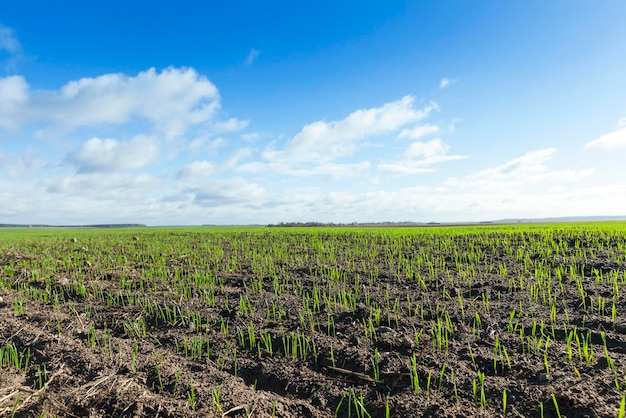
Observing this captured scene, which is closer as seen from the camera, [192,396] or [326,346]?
[192,396]

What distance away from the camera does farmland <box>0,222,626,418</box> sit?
234cm

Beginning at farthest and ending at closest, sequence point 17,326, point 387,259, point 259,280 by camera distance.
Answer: point 387,259 → point 259,280 → point 17,326

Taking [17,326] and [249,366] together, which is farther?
[17,326]

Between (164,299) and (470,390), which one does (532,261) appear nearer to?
(470,390)

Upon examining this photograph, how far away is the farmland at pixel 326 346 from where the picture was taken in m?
2.34

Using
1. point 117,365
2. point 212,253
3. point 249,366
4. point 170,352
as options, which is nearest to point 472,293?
point 249,366

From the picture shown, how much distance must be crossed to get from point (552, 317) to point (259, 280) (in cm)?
413

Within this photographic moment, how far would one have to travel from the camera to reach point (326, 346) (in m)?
3.18

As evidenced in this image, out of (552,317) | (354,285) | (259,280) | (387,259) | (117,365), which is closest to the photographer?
(117,365)

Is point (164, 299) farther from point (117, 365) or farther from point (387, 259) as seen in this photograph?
point (387, 259)

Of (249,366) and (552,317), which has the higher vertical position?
(552,317)

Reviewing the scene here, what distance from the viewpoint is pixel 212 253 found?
1007cm

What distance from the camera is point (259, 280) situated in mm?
6055

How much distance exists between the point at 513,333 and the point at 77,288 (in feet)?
20.4
